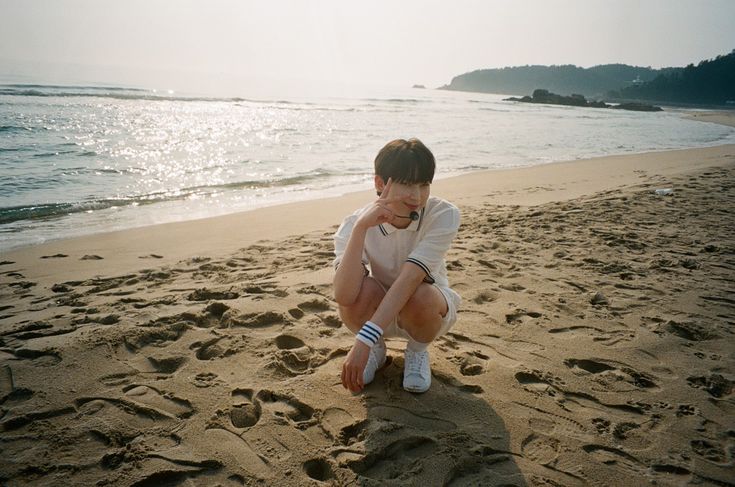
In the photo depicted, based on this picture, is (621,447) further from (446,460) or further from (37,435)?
(37,435)

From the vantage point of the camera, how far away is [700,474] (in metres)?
1.88

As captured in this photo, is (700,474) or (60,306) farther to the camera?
(60,306)

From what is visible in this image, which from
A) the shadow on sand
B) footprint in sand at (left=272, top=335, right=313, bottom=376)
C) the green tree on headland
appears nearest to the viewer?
the shadow on sand

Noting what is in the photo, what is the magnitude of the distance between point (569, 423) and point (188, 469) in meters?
1.86

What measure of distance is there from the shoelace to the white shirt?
427 millimetres

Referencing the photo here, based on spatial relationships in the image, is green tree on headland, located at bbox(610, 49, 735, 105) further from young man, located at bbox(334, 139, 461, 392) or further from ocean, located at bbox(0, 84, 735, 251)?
young man, located at bbox(334, 139, 461, 392)

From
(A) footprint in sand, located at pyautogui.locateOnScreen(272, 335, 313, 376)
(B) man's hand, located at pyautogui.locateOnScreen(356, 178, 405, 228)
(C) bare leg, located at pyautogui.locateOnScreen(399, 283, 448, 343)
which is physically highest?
(B) man's hand, located at pyautogui.locateOnScreen(356, 178, 405, 228)

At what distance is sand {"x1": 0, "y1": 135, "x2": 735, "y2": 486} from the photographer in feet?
6.39

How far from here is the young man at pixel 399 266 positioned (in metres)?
2.16

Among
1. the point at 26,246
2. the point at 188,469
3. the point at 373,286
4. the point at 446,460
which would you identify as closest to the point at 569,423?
the point at 446,460

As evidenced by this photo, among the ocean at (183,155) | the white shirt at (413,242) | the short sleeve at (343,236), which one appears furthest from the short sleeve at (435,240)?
the ocean at (183,155)

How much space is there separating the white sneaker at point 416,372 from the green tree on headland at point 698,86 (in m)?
105

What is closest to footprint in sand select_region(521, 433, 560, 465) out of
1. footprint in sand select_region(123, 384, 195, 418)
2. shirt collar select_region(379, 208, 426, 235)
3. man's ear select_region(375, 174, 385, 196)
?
shirt collar select_region(379, 208, 426, 235)

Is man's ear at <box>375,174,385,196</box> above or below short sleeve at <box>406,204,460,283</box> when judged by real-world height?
above
